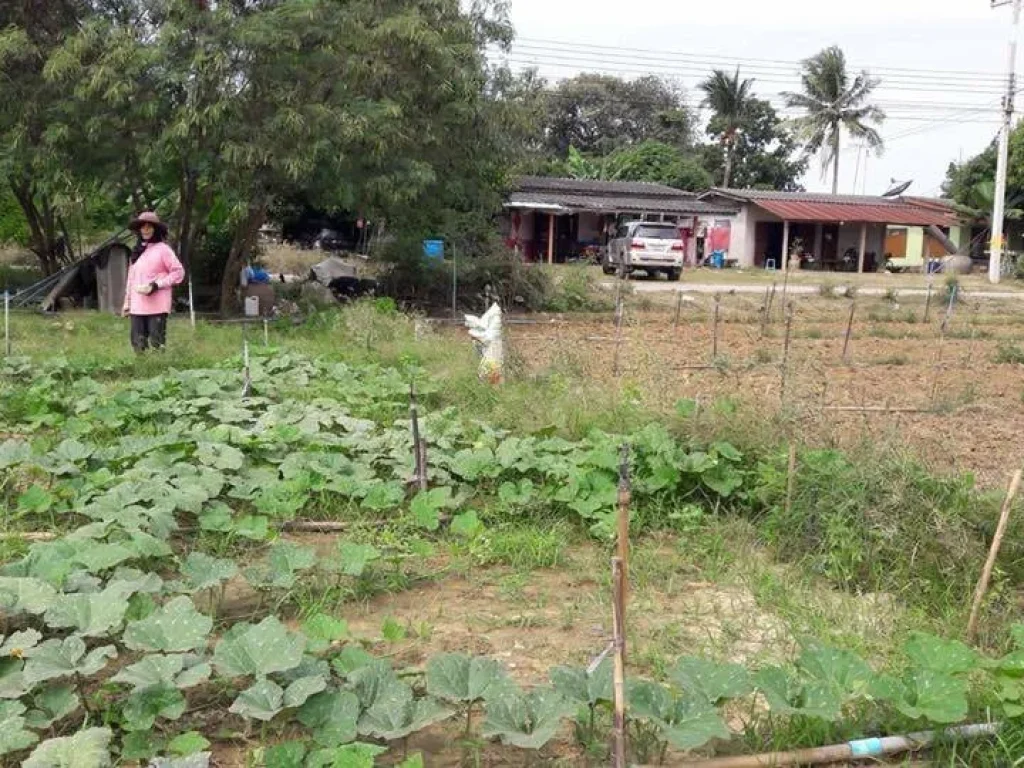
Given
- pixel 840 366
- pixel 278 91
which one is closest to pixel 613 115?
pixel 278 91

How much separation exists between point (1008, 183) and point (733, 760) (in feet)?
114

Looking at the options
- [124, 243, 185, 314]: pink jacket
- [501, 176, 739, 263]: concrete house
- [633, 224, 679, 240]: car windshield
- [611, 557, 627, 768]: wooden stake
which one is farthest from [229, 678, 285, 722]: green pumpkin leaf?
[501, 176, 739, 263]: concrete house

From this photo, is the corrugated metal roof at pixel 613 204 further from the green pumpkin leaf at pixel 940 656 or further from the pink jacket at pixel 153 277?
the green pumpkin leaf at pixel 940 656

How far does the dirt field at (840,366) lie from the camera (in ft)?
18.9

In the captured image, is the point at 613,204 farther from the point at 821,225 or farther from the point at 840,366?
the point at 840,366

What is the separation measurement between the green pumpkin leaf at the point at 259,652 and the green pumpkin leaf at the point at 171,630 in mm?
71

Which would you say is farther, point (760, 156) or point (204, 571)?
point (760, 156)

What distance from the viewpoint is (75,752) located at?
2.22m

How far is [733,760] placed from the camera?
2.44 meters

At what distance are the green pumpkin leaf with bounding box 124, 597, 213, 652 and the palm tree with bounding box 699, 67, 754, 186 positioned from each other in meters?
41.1

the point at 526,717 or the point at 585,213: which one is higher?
the point at 585,213

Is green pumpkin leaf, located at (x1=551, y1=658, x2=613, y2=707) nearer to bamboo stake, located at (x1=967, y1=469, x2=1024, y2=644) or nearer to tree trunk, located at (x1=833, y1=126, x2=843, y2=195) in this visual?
bamboo stake, located at (x1=967, y1=469, x2=1024, y2=644)

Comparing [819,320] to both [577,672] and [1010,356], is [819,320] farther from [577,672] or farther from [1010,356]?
[577,672]

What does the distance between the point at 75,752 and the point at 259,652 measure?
0.49m
